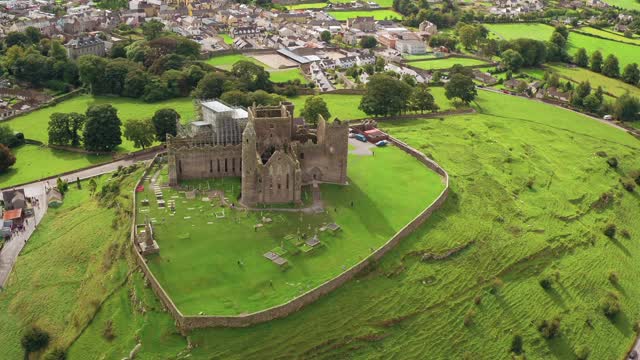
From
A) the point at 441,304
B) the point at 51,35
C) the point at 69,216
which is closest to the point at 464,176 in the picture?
the point at 441,304

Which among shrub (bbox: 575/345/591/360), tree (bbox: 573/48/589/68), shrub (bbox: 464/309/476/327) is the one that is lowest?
shrub (bbox: 575/345/591/360)

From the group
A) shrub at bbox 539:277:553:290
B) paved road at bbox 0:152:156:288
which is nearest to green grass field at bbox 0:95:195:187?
paved road at bbox 0:152:156:288

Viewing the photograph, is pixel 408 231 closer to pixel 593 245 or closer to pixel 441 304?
pixel 441 304

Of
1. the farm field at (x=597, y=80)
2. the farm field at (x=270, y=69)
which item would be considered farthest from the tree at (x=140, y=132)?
the farm field at (x=597, y=80)

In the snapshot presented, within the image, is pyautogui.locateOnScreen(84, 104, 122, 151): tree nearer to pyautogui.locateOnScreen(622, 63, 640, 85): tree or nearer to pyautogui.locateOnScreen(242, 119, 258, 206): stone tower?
pyautogui.locateOnScreen(242, 119, 258, 206): stone tower

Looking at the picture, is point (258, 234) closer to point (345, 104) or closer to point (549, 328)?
point (549, 328)

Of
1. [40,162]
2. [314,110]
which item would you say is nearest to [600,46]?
[314,110]
